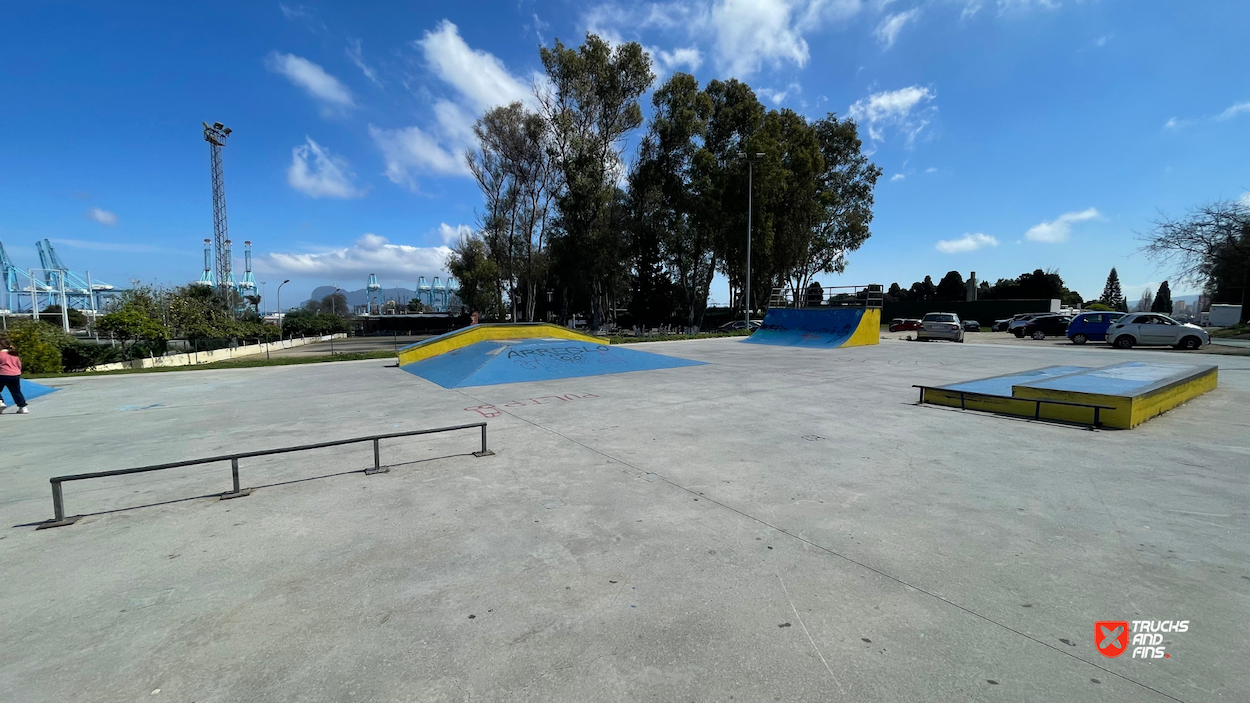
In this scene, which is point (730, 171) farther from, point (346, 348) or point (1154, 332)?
point (346, 348)

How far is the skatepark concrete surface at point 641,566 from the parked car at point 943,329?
70.8 feet

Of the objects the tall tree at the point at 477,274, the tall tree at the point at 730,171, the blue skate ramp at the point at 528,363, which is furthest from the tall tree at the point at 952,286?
the blue skate ramp at the point at 528,363

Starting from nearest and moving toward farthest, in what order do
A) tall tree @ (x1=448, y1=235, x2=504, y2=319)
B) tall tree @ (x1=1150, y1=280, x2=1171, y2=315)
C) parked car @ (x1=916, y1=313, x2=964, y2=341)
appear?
parked car @ (x1=916, y1=313, x2=964, y2=341) < tall tree @ (x1=448, y1=235, x2=504, y2=319) < tall tree @ (x1=1150, y1=280, x2=1171, y2=315)

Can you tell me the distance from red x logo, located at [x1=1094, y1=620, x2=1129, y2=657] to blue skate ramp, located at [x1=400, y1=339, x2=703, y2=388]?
446 inches

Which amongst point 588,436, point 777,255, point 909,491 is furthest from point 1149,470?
point 777,255

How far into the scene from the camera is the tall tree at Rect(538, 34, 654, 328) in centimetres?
3322

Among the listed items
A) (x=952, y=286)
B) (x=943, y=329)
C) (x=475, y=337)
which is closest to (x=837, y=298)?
(x=943, y=329)

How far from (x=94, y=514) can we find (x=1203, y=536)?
930cm

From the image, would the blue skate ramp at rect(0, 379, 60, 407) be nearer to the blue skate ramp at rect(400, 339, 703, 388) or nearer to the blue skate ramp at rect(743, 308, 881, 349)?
the blue skate ramp at rect(400, 339, 703, 388)

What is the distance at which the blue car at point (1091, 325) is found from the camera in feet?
76.3

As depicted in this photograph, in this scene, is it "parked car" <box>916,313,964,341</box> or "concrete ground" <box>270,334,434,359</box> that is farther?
"concrete ground" <box>270,334,434,359</box>

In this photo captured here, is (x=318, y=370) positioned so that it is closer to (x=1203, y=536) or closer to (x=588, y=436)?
(x=588, y=436)

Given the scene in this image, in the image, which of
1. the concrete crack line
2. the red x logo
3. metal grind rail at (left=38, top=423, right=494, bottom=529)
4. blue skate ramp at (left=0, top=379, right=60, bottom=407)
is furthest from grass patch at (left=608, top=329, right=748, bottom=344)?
the red x logo

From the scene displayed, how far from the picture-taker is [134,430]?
25.9 ft
